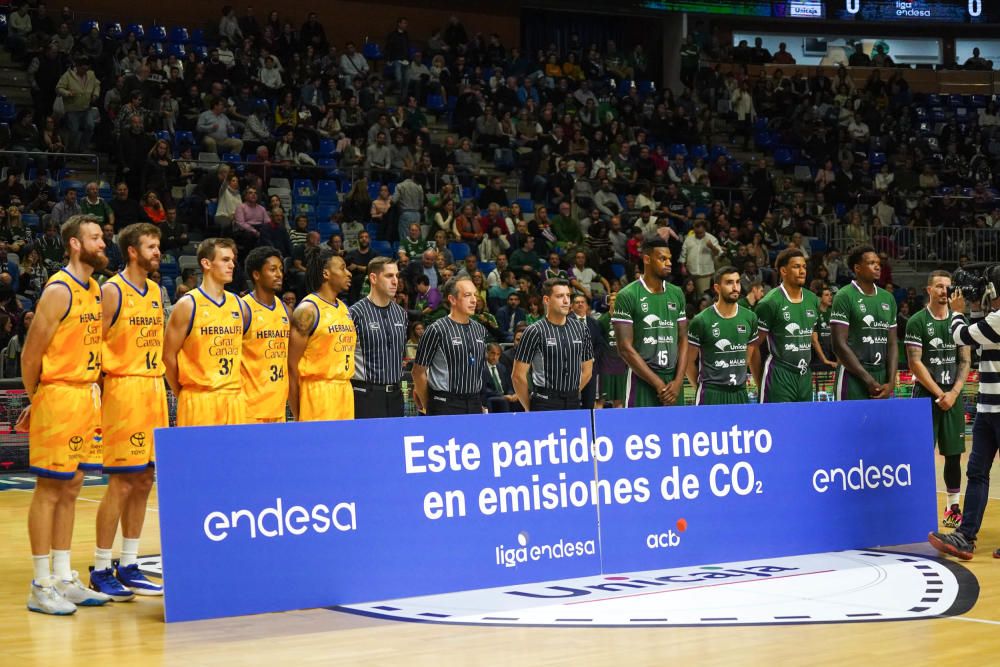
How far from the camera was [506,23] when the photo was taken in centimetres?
3045

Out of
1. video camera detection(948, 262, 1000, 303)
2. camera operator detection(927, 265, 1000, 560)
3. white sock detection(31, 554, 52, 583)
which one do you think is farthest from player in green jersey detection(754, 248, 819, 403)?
white sock detection(31, 554, 52, 583)

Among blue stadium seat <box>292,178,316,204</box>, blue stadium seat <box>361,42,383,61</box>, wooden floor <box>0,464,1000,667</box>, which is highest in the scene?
blue stadium seat <box>361,42,383,61</box>

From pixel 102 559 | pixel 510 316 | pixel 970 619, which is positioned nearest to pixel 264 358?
pixel 102 559

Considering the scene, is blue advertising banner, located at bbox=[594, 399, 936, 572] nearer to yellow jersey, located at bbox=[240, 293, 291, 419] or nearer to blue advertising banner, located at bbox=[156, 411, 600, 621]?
blue advertising banner, located at bbox=[156, 411, 600, 621]

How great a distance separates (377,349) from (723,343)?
2871 mm

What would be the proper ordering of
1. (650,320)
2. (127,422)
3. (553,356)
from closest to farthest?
(127,422) < (553,356) < (650,320)

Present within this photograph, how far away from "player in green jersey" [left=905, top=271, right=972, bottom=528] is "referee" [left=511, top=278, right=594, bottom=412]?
2.77 metres

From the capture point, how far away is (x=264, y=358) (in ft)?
29.7

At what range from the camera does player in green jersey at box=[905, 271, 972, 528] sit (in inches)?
418

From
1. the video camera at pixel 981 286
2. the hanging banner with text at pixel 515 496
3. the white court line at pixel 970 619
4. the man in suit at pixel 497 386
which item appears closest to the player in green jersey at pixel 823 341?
the man in suit at pixel 497 386

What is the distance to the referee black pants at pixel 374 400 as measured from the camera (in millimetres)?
9859

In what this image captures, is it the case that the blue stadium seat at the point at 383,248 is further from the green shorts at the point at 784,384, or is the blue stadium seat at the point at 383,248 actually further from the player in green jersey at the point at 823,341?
the green shorts at the point at 784,384

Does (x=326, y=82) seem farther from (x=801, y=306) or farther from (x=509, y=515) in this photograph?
(x=509, y=515)

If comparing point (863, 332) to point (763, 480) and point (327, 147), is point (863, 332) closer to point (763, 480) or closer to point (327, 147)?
point (763, 480)
